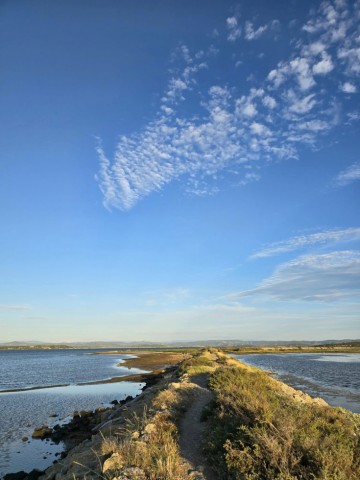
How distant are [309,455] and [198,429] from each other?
5.32 meters

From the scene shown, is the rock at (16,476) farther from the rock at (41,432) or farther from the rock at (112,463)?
the rock at (112,463)

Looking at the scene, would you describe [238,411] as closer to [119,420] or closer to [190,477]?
[190,477]

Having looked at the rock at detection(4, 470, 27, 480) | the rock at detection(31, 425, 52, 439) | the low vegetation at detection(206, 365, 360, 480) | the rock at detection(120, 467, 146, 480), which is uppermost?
the low vegetation at detection(206, 365, 360, 480)

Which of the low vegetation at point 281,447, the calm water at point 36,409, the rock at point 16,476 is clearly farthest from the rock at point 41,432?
the low vegetation at point 281,447

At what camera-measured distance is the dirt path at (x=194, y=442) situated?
30.1ft

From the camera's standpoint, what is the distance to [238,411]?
11.9m

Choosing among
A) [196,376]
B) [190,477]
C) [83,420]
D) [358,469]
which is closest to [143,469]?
[190,477]

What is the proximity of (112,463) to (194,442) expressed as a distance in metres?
2.73

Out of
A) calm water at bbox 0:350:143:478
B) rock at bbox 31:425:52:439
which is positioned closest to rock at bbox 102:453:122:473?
calm water at bbox 0:350:143:478

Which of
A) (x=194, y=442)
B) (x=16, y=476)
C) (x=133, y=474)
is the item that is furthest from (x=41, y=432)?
(x=133, y=474)

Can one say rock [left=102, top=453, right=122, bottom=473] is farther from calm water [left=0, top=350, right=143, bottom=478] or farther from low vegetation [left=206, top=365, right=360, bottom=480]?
calm water [left=0, top=350, right=143, bottom=478]

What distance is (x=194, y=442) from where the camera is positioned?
37.4ft

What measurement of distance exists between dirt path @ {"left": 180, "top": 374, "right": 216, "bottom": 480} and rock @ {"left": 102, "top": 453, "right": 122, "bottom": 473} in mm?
1732

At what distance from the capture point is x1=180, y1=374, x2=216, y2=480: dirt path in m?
9.18
